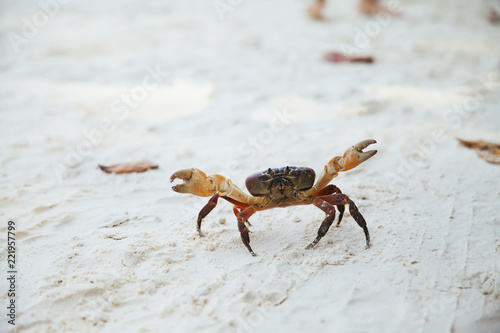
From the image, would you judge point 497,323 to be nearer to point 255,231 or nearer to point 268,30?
point 255,231

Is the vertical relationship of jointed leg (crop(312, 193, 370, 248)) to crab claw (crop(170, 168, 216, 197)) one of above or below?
below

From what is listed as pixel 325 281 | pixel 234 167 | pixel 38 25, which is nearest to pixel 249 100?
pixel 234 167
